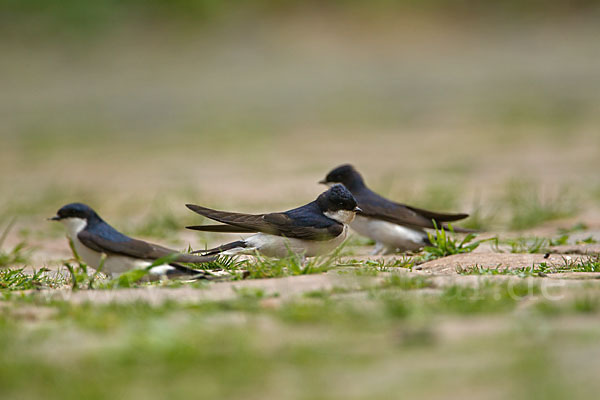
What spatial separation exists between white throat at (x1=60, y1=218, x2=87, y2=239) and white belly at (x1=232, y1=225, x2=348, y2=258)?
0.96 m

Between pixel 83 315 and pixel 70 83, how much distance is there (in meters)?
27.3

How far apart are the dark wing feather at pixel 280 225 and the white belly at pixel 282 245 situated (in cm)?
4

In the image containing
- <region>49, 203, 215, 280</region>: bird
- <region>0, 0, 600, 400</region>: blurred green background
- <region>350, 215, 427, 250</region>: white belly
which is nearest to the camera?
<region>0, 0, 600, 400</region>: blurred green background

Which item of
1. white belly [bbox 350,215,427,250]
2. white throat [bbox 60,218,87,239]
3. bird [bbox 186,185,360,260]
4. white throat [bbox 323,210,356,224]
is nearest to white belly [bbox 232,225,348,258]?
bird [bbox 186,185,360,260]

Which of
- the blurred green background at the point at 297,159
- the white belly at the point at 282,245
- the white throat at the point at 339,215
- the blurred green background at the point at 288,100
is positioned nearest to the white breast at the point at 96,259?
the white belly at the point at 282,245

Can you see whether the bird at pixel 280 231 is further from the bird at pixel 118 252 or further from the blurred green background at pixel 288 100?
the blurred green background at pixel 288 100

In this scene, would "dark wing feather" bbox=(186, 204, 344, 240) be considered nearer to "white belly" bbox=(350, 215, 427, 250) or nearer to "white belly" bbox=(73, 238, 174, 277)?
"white belly" bbox=(73, 238, 174, 277)

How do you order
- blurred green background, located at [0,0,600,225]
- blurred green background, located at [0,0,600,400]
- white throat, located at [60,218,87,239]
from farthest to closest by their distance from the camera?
blurred green background, located at [0,0,600,225] < white throat, located at [60,218,87,239] < blurred green background, located at [0,0,600,400]

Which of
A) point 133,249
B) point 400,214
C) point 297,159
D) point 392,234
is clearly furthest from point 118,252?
point 297,159

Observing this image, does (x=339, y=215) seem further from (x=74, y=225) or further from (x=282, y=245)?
(x=74, y=225)

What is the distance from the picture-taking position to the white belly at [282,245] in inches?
212

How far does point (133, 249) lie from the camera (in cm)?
500

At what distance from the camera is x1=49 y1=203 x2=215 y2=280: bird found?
15.9ft

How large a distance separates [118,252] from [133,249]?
9cm
